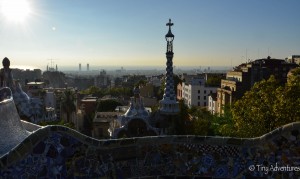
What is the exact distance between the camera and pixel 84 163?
5.64m

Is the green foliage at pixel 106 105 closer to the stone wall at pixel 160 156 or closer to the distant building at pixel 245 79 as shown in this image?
the distant building at pixel 245 79

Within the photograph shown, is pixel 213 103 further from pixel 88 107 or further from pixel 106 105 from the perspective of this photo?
pixel 88 107

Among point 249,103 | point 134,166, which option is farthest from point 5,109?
point 249,103

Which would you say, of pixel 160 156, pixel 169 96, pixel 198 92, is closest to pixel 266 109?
pixel 169 96

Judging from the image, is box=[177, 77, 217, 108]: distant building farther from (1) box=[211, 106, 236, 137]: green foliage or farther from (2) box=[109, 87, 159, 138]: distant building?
(2) box=[109, 87, 159, 138]: distant building

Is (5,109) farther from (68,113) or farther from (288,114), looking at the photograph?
(68,113)

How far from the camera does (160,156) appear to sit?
589 centimetres

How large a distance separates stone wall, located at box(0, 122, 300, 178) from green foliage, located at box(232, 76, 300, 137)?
27.6ft

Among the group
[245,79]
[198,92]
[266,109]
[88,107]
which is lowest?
[88,107]

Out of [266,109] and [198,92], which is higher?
[266,109]

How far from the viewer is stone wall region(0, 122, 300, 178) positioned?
5.40m

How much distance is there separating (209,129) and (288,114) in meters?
10.5

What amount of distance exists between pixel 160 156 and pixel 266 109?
9.98 metres

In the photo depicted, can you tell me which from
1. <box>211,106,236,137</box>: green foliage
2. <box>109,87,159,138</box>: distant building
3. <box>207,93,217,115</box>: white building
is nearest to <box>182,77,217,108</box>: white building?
<box>207,93,217,115</box>: white building
